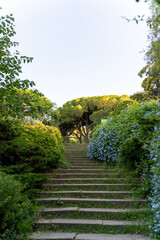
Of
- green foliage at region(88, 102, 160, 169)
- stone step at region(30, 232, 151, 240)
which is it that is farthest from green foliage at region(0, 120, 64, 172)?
stone step at region(30, 232, 151, 240)

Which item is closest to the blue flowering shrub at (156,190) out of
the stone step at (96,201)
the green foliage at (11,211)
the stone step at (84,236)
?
the stone step at (84,236)

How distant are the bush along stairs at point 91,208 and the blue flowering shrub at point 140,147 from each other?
346mm

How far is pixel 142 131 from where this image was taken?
16.2ft

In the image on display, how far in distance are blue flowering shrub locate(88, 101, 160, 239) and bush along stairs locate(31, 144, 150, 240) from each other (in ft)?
1.14

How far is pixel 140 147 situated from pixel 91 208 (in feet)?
6.26

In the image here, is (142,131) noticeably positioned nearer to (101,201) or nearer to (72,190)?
(101,201)

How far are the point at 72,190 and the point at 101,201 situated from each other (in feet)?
2.98

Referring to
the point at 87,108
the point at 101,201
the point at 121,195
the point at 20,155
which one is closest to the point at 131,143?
the point at 121,195

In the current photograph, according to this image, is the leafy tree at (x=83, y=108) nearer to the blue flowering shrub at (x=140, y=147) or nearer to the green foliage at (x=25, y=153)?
the blue flowering shrub at (x=140, y=147)

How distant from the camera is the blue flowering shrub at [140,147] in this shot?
12.1ft

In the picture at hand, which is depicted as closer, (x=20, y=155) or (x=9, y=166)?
(x=9, y=166)

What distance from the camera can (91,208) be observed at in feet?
14.5

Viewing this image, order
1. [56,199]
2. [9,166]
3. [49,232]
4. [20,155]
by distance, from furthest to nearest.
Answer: [20,155] < [9,166] < [56,199] < [49,232]

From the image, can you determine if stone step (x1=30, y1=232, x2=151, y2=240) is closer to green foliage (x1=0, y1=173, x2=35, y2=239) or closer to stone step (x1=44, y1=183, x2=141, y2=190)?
green foliage (x1=0, y1=173, x2=35, y2=239)
